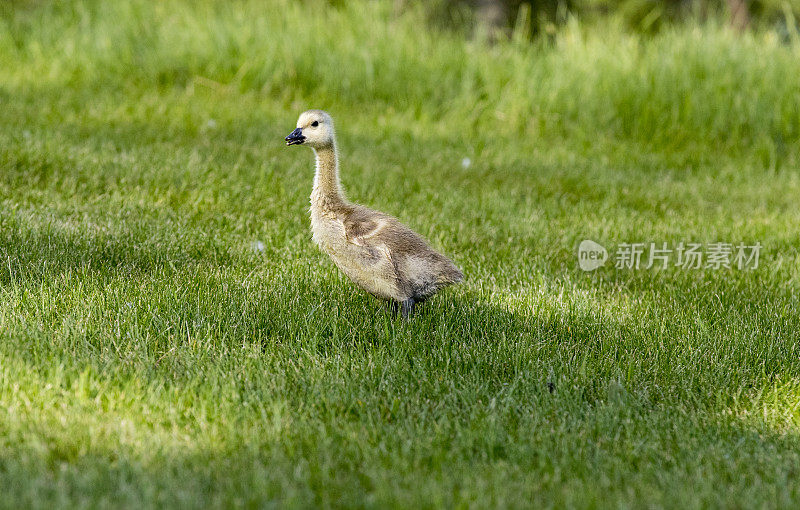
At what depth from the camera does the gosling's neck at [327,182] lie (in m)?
4.91

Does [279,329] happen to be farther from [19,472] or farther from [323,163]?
[19,472]

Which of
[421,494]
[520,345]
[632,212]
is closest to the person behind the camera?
[421,494]

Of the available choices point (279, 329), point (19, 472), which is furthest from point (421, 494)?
point (279, 329)

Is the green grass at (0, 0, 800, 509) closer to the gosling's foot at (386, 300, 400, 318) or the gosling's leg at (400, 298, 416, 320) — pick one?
the gosling's leg at (400, 298, 416, 320)

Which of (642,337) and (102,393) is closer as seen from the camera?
(102,393)

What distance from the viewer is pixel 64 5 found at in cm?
1300

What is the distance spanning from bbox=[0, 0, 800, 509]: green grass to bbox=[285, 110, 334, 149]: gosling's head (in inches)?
35.6

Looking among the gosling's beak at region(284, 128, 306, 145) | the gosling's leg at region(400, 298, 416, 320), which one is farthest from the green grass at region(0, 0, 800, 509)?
the gosling's beak at region(284, 128, 306, 145)

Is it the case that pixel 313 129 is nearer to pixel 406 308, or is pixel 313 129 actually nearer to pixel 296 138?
pixel 296 138

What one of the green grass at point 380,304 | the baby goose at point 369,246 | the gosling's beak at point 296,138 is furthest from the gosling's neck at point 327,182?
the green grass at point 380,304

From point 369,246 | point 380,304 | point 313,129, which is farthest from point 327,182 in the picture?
point 380,304

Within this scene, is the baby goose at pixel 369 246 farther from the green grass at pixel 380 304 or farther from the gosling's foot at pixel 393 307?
the green grass at pixel 380 304

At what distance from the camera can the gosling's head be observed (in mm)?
4867

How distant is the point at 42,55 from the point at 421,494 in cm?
1041
